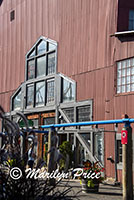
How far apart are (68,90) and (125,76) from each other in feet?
13.8

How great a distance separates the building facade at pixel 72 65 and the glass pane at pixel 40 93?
61 mm

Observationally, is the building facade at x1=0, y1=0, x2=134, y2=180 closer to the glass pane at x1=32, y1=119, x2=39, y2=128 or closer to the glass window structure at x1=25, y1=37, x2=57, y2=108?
the glass window structure at x1=25, y1=37, x2=57, y2=108

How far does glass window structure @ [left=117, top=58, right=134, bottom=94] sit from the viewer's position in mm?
15391

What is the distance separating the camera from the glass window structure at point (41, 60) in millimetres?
20688

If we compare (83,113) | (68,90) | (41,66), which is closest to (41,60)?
(41,66)

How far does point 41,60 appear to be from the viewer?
2170 centimetres

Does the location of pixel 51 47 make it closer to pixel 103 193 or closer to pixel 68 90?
pixel 68 90

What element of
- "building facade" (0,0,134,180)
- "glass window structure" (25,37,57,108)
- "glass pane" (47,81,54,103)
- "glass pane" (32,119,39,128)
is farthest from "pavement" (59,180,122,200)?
"glass pane" (32,119,39,128)

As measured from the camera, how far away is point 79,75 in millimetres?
18156

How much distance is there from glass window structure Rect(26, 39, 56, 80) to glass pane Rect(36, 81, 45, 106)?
0.60 m

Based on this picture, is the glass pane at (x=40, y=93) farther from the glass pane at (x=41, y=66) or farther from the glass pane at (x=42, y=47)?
the glass pane at (x=42, y=47)

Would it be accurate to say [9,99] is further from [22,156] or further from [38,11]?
[22,156]

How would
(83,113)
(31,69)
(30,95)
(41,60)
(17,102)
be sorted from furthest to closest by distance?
(17,102) < (31,69) < (30,95) < (41,60) < (83,113)

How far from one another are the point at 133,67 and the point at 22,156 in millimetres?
10840
